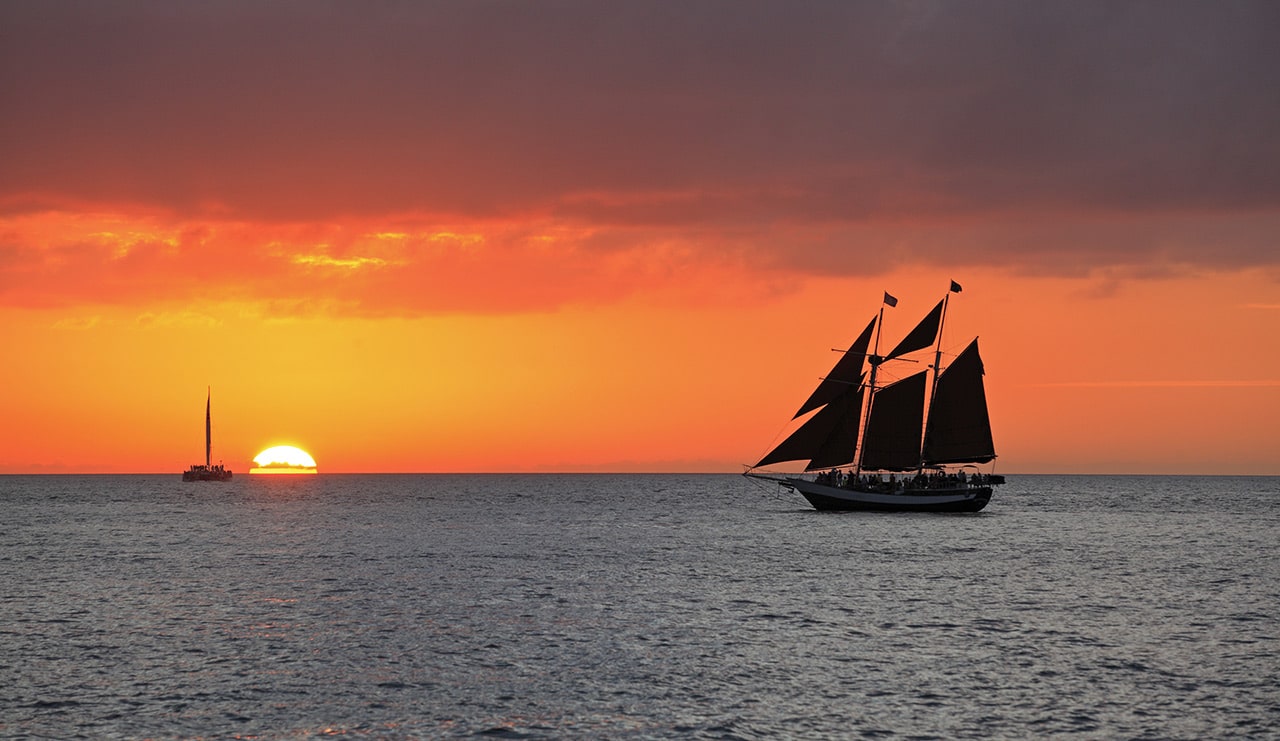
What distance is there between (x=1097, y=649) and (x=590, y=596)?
80.3 feet

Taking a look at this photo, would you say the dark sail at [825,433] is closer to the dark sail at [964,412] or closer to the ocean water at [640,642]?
the dark sail at [964,412]

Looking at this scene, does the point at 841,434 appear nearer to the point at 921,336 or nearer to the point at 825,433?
the point at 825,433

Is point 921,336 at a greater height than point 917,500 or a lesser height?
greater

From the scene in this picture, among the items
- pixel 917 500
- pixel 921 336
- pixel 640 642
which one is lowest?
pixel 640 642

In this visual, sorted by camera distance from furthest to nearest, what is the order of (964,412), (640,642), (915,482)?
(915,482), (964,412), (640,642)

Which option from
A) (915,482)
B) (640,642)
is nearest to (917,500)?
(915,482)

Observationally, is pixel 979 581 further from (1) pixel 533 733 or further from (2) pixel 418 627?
(1) pixel 533 733

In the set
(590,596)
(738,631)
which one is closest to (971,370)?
(590,596)

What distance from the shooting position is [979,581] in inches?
2539

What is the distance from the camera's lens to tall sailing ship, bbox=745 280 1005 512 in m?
121

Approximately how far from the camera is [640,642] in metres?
43.5

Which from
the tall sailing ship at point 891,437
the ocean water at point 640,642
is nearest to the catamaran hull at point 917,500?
the tall sailing ship at point 891,437

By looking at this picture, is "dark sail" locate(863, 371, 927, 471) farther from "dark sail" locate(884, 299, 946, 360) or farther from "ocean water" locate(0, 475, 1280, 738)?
"ocean water" locate(0, 475, 1280, 738)

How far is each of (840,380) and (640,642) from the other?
269ft
